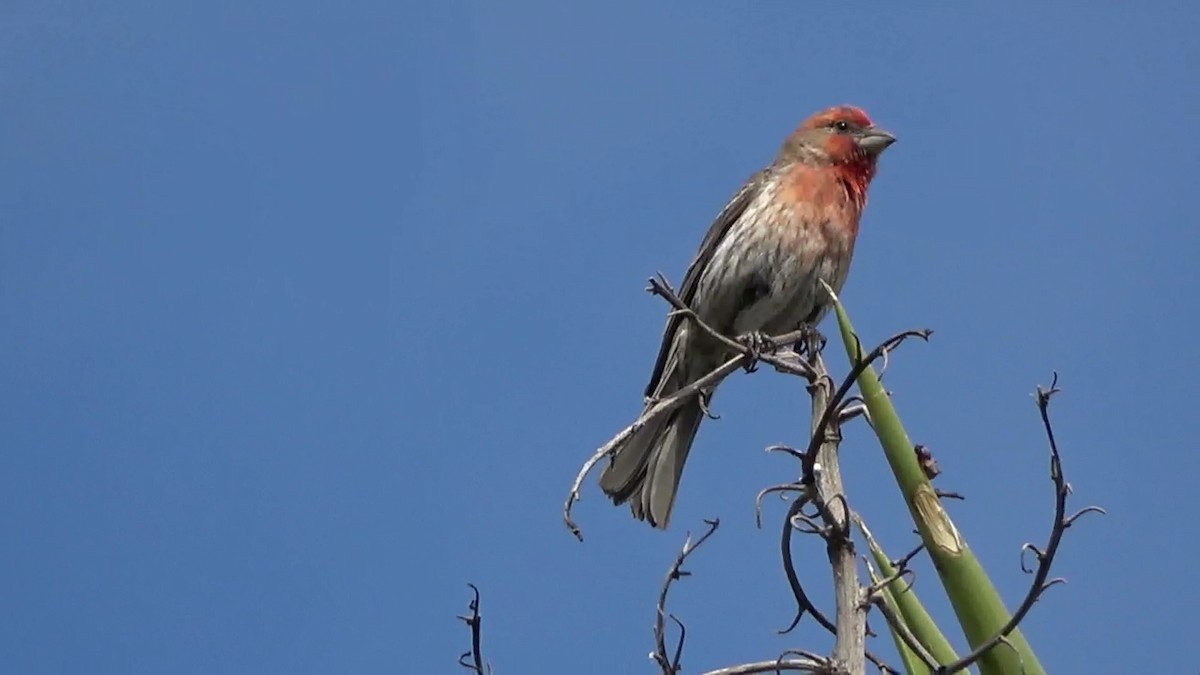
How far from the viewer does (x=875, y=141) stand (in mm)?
7465

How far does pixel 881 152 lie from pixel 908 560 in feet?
15.5

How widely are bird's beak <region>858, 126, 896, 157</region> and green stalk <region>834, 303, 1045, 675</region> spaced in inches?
172

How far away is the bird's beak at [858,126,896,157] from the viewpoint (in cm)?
746

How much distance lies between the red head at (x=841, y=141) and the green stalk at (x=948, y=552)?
13.8ft

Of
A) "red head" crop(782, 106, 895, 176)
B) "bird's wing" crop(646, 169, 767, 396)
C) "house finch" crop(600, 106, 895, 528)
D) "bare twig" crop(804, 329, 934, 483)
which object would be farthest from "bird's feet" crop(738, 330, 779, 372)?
"red head" crop(782, 106, 895, 176)

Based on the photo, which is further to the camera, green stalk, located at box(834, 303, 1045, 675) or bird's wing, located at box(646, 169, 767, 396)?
bird's wing, located at box(646, 169, 767, 396)

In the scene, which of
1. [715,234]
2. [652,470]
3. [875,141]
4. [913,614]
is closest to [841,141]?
[875,141]

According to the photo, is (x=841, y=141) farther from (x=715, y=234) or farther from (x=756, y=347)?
(x=756, y=347)

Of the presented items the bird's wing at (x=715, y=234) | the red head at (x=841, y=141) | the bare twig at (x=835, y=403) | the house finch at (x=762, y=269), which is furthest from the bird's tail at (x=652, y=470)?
the bare twig at (x=835, y=403)

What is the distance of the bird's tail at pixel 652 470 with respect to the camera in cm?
600

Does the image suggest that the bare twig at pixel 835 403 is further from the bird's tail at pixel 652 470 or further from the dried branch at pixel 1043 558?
the bird's tail at pixel 652 470

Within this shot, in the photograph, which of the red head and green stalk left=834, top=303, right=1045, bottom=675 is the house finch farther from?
green stalk left=834, top=303, right=1045, bottom=675

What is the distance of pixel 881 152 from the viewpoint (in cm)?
750

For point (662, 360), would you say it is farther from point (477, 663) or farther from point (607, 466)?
point (477, 663)
